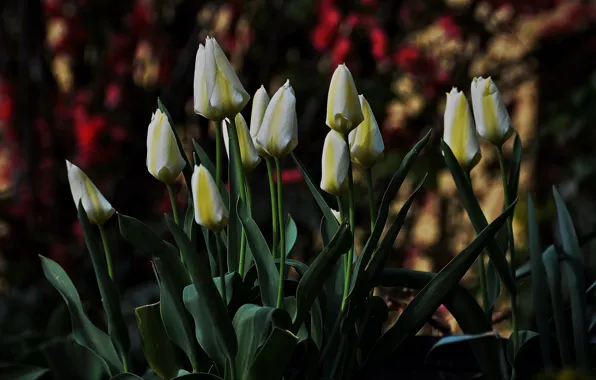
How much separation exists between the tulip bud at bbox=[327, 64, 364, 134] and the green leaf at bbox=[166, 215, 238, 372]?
12 cm

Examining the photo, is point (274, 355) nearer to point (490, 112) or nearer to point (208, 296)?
point (208, 296)

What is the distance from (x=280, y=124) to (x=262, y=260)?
0.09m

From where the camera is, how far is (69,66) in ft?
7.51

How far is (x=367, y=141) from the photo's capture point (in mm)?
598

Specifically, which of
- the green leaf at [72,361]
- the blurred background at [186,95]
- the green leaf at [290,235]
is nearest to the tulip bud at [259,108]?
the green leaf at [290,235]

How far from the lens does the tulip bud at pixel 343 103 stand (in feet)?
1.82

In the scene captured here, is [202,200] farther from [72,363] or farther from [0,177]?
[0,177]

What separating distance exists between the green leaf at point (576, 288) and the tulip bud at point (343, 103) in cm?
19

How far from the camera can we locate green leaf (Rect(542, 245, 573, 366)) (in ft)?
2.09

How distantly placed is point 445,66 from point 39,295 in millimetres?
1173

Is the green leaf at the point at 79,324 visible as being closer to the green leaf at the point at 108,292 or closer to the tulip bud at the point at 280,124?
the green leaf at the point at 108,292

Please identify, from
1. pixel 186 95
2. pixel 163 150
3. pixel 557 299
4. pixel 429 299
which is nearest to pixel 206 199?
pixel 163 150

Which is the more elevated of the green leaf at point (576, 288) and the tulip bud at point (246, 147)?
the tulip bud at point (246, 147)

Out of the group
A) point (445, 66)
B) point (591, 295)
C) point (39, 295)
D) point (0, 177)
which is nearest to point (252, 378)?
point (591, 295)
